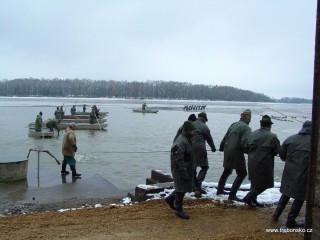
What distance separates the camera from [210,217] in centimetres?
618

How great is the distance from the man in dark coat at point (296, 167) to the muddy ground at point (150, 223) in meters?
0.50

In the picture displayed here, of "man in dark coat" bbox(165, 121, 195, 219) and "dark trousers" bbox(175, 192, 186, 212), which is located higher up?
"man in dark coat" bbox(165, 121, 195, 219)

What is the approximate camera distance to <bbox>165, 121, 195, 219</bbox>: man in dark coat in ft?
19.2

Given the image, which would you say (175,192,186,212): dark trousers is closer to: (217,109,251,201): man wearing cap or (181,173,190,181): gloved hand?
(181,173,190,181): gloved hand

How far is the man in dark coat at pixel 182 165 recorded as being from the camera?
587 centimetres

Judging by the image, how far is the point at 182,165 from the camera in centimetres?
586

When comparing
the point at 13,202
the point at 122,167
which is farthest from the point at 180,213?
the point at 122,167

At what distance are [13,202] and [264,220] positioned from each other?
5.40 meters

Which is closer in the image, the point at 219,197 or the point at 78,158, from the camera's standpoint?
the point at 219,197

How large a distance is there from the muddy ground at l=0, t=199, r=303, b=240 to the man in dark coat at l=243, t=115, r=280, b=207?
61 centimetres

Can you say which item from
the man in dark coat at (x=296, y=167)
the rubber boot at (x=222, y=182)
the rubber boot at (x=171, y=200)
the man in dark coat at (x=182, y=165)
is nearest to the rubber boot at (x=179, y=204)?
the man in dark coat at (x=182, y=165)

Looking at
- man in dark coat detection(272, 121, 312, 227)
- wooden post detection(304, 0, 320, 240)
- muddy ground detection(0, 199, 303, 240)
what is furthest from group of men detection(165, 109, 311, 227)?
wooden post detection(304, 0, 320, 240)

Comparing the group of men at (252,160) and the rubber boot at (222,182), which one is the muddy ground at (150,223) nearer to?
the group of men at (252,160)

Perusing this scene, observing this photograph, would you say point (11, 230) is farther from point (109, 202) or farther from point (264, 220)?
point (264, 220)
